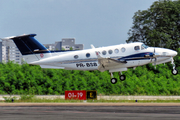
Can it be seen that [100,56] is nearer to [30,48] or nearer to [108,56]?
[108,56]

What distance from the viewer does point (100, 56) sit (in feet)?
108

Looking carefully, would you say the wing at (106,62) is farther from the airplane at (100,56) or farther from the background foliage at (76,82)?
the background foliage at (76,82)

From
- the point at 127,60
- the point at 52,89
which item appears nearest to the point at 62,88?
the point at 52,89

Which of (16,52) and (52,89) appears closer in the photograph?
(52,89)

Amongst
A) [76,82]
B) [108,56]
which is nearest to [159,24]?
[76,82]

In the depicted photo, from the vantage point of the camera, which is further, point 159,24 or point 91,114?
point 159,24

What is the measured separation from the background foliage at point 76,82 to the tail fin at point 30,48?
12.0 metres

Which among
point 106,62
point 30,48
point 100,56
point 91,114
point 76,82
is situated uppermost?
point 30,48

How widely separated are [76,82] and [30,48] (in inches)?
627

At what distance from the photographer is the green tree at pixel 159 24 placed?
62.6 metres

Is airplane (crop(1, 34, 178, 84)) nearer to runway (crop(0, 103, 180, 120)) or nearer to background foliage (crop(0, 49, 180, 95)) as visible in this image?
runway (crop(0, 103, 180, 120))

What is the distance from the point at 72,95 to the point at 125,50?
9.17 meters

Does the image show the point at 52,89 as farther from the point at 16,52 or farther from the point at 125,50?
the point at 16,52

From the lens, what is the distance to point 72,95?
3738 centimetres
